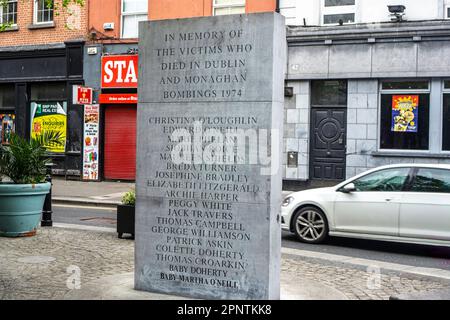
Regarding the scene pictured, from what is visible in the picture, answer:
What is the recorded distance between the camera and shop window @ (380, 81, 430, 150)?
19.1 m

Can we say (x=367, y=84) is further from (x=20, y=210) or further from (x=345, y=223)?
(x=20, y=210)

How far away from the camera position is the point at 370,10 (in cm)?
1958

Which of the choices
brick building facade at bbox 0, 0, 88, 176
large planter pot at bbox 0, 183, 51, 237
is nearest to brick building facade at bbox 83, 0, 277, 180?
brick building facade at bbox 0, 0, 88, 176

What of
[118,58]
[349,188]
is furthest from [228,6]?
[349,188]

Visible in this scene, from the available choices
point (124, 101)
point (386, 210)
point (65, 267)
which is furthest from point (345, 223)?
point (124, 101)

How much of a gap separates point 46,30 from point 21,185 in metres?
15.9

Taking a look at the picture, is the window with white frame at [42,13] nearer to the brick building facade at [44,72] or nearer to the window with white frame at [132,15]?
the brick building facade at [44,72]

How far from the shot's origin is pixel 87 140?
23.8 m

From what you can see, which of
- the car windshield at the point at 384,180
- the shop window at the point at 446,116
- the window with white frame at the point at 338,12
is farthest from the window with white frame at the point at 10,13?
the car windshield at the point at 384,180

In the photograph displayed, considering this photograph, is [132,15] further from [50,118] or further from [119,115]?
[50,118]

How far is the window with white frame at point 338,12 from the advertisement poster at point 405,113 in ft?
9.52

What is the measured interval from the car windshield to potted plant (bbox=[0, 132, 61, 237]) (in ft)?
17.7

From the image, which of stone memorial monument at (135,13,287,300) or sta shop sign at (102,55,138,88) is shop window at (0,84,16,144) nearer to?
sta shop sign at (102,55,138,88)

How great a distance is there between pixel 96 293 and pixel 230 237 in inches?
61.2
